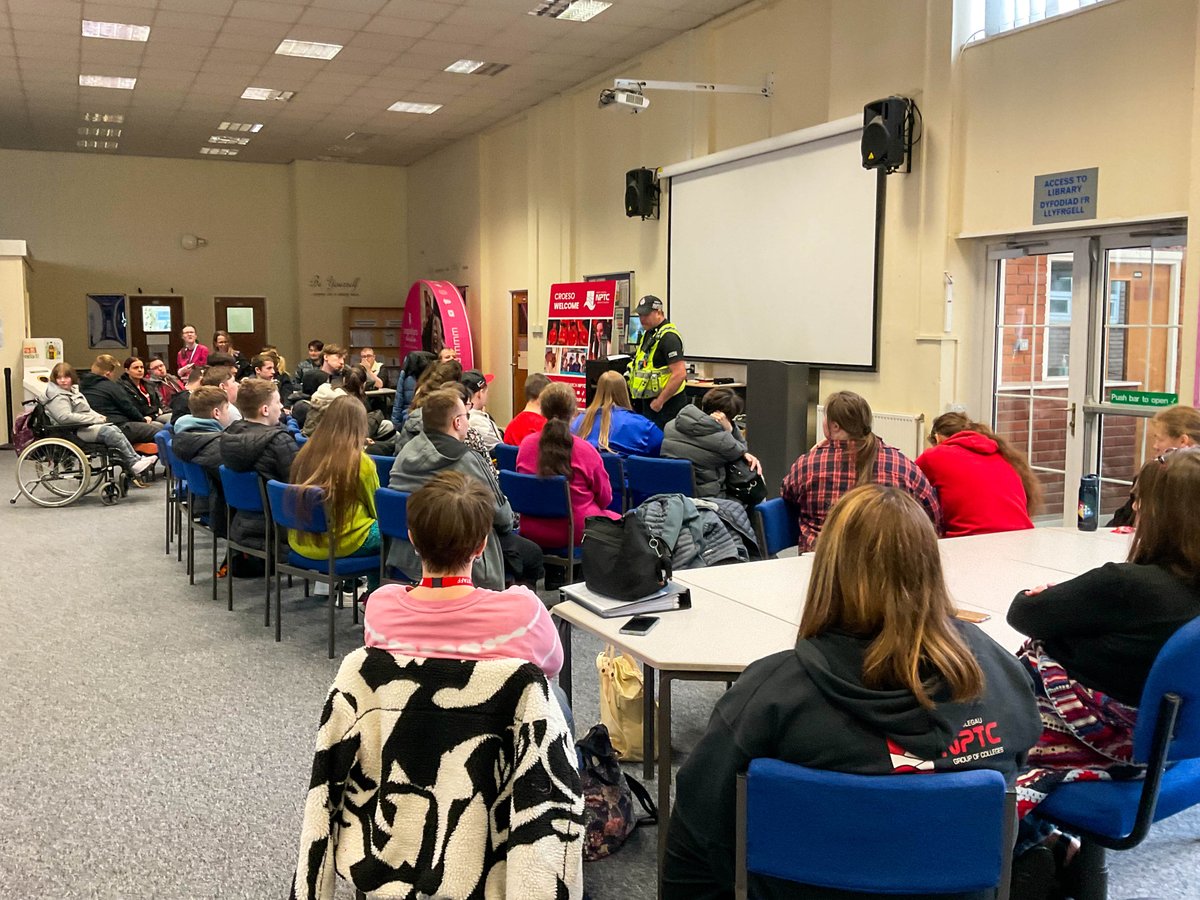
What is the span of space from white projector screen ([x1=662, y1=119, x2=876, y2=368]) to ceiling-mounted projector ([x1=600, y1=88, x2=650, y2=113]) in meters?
0.94

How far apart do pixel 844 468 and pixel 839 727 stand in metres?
2.33

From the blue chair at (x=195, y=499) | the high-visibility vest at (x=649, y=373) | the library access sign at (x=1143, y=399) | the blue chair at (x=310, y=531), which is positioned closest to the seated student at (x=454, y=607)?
the blue chair at (x=310, y=531)

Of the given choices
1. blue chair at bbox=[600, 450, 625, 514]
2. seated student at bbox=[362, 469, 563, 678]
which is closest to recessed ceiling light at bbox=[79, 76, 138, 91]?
blue chair at bbox=[600, 450, 625, 514]

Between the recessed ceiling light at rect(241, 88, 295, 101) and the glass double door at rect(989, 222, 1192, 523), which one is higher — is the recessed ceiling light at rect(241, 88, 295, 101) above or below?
above

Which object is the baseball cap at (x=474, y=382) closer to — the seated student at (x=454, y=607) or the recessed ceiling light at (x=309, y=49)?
the seated student at (x=454, y=607)

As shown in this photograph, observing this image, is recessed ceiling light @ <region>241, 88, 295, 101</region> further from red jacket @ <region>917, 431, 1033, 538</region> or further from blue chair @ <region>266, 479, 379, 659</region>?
red jacket @ <region>917, 431, 1033, 538</region>

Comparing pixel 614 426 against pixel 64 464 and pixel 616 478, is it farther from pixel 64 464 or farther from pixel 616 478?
pixel 64 464

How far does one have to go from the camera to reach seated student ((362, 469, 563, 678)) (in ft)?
6.51

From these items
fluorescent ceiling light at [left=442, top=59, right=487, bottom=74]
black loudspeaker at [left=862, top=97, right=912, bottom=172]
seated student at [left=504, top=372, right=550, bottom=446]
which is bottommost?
seated student at [left=504, top=372, right=550, bottom=446]

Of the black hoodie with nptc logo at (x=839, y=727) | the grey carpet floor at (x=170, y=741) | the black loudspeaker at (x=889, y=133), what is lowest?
the grey carpet floor at (x=170, y=741)

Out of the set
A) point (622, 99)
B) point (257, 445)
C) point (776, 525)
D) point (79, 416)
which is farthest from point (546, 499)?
point (79, 416)

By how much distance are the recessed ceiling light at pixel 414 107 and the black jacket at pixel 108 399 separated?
517cm

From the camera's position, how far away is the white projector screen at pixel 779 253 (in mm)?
7480

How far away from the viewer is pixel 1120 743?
6.94ft
